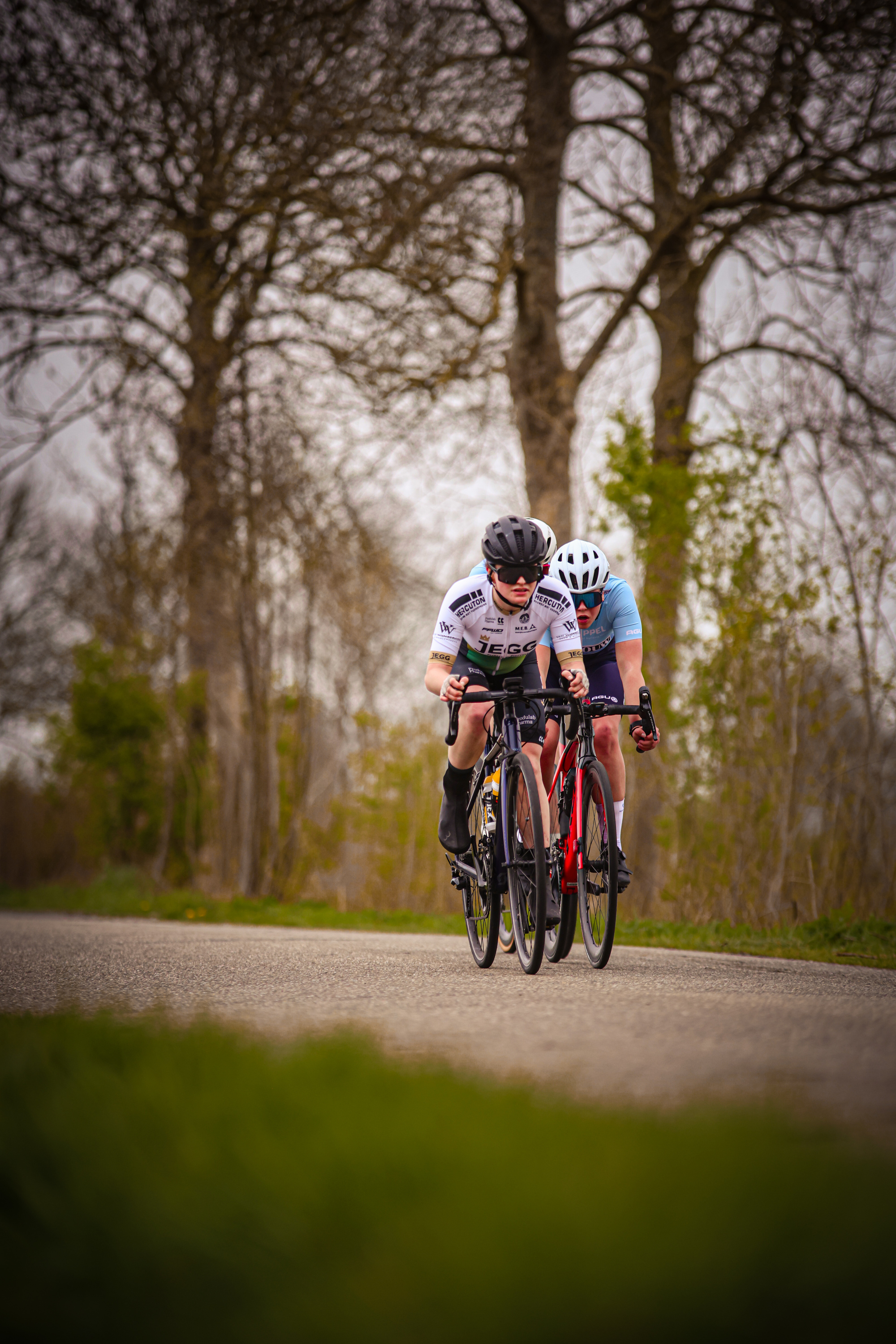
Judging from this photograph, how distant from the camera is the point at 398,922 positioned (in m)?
10.2

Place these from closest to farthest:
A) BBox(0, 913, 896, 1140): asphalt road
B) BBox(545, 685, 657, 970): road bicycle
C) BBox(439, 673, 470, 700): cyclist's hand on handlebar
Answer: BBox(0, 913, 896, 1140): asphalt road, BBox(439, 673, 470, 700): cyclist's hand on handlebar, BBox(545, 685, 657, 970): road bicycle

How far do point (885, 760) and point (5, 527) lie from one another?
79.0 feet

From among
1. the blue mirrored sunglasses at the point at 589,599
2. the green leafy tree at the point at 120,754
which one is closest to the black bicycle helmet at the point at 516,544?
the blue mirrored sunglasses at the point at 589,599

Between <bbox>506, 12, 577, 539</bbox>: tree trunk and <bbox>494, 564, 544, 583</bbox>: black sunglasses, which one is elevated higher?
<bbox>506, 12, 577, 539</bbox>: tree trunk

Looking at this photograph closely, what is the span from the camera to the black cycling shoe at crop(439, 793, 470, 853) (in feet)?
19.4

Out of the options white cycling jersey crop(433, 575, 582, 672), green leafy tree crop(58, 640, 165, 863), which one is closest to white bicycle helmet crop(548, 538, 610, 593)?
white cycling jersey crop(433, 575, 582, 672)

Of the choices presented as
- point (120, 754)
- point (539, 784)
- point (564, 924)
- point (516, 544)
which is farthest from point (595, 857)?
point (120, 754)

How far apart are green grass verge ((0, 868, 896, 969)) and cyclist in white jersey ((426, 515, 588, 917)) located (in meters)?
2.13

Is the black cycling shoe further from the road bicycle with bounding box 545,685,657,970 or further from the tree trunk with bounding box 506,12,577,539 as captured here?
the tree trunk with bounding box 506,12,577,539

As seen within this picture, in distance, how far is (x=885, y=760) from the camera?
8.27 metres

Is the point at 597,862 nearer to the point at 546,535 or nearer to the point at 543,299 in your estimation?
the point at 546,535

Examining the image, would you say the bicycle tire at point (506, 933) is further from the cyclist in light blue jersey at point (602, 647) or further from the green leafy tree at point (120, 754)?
the green leafy tree at point (120, 754)

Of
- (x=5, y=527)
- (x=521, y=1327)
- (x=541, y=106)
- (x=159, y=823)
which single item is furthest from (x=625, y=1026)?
(x=5, y=527)

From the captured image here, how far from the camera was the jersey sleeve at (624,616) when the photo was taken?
6.44 meters
